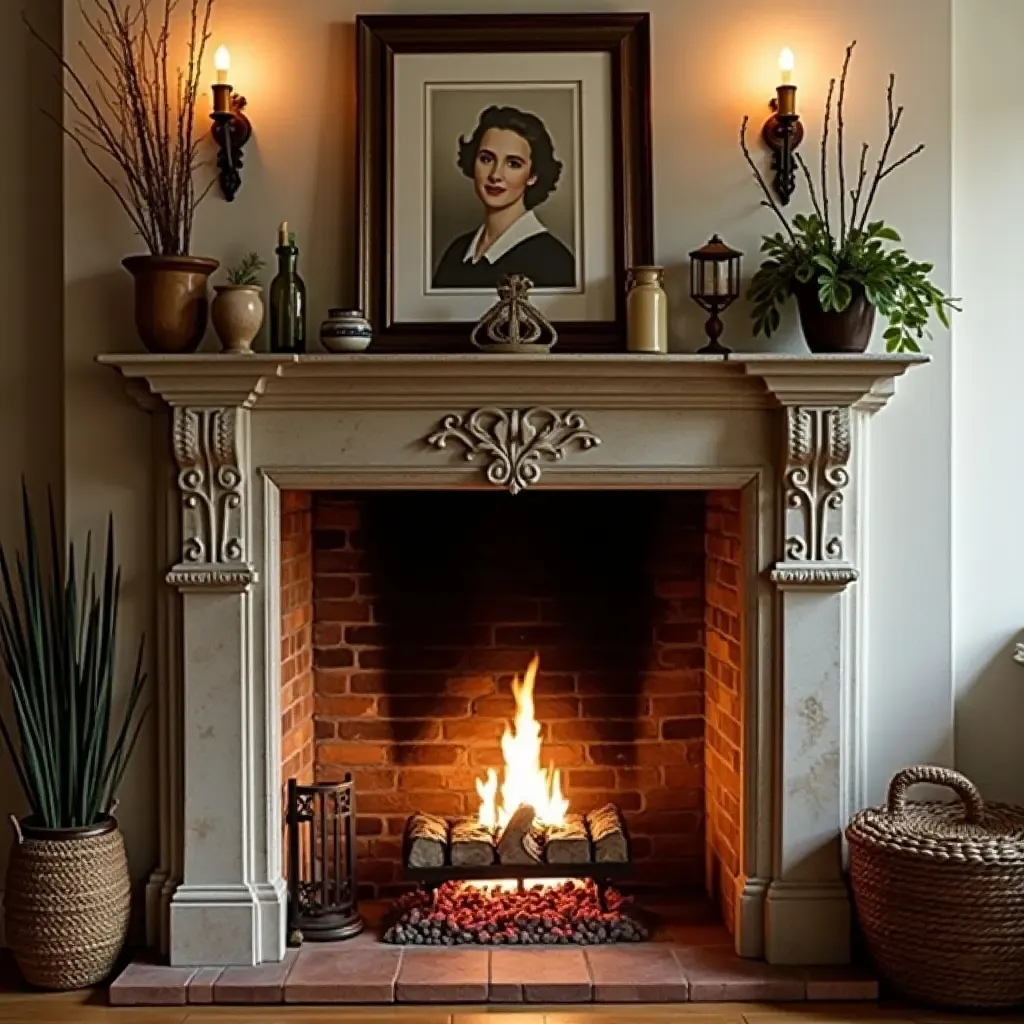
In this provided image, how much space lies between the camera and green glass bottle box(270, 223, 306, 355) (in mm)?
3369

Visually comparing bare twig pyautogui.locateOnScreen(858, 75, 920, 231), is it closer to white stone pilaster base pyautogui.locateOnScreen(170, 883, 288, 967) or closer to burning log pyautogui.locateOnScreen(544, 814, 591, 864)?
burning log pyautogui.locateOnScreen(544, 814, 591, 864)

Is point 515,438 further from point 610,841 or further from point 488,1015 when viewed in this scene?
point 488,1015

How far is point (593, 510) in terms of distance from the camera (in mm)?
3947

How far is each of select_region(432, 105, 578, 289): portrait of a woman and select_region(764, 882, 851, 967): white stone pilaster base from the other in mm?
1656

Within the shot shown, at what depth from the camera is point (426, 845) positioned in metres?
3.65

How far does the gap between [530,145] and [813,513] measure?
1142mm

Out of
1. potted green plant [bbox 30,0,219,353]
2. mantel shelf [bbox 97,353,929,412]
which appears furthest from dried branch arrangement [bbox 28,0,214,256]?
mantel shelf [bbox 97,353,929,412]

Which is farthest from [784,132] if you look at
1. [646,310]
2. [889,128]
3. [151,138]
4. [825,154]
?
[151,138]

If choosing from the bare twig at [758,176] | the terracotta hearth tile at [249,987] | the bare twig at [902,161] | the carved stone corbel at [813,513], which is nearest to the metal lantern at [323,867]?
the terracotta hearth tile at [249,987]

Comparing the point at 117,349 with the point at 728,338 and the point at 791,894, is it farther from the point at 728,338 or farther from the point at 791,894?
the point at 791,894

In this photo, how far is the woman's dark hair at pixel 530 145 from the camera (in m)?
3.46

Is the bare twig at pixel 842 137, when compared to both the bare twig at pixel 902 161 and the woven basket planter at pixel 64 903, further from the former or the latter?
the woven basket planter at pixel 64 903

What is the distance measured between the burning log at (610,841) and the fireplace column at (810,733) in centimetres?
41

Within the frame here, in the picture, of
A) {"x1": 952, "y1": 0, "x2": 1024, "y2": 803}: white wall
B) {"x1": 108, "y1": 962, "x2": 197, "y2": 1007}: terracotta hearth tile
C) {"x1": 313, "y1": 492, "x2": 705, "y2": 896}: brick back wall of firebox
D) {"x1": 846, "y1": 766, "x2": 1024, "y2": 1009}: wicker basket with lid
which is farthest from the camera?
{"x1": 313, "y1": 492, "x2": 705, "y2": 896}: brick back wall of firebox
